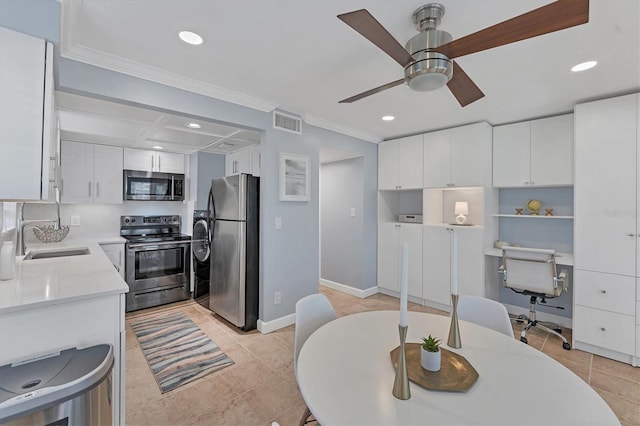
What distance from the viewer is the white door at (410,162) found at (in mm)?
3936

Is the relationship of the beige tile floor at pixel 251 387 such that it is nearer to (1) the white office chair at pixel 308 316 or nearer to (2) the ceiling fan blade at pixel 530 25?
(1) the white office chair at pixel 308 316

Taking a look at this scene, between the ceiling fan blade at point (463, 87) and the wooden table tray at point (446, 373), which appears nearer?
the wooden table tray at point (446, 373)

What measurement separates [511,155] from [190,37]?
3.47 metres

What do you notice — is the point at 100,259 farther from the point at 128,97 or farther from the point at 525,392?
the point at 525,392

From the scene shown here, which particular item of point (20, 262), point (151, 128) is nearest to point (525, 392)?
point (20, 262)

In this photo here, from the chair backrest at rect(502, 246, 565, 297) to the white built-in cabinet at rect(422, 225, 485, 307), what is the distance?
0.39 meters

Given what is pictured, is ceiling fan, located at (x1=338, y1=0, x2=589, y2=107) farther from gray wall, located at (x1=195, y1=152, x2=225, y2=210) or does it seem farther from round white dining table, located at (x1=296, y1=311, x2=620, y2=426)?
gray wall, located at (x1=195, y1=152, x2=225, y2=210)

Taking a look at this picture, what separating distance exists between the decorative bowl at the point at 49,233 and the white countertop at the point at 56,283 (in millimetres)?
1312

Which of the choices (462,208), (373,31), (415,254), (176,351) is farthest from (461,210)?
(176,351)

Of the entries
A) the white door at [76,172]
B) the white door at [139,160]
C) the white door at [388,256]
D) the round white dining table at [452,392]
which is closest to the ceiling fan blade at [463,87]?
the round white dining table at [452,392]

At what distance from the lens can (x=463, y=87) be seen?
5.87 feet

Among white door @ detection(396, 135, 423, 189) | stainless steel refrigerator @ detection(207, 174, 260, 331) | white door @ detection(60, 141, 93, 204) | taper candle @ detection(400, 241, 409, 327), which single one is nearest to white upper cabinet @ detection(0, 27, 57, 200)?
stainless steel refrigerator @ detection(207, 174, 260, 331)

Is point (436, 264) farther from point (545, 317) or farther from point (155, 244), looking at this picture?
point (155, 244)

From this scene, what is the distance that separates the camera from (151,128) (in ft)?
10.3
